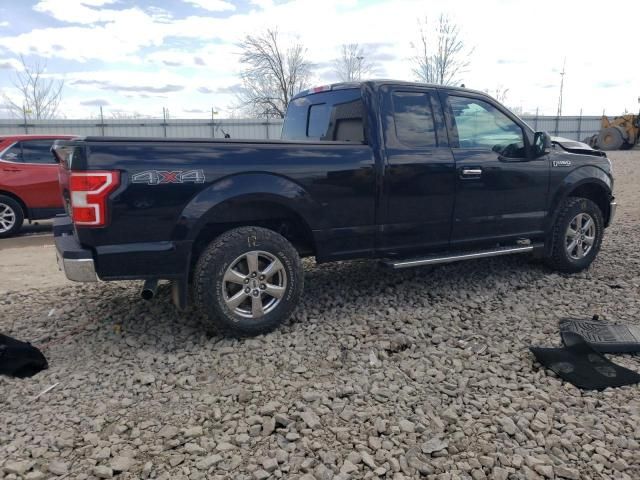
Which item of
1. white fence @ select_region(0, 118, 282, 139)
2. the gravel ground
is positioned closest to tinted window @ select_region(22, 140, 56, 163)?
the gravel ground

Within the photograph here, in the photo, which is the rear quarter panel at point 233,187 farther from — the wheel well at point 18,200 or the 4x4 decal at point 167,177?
the wheel well at point 18,200

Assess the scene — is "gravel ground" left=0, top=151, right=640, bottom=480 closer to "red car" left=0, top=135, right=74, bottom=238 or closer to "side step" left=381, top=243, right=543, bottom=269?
"side step" left=381, top=243, right=543, bottom=269

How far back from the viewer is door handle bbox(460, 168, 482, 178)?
4.71m

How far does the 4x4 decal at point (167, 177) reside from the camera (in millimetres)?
3484

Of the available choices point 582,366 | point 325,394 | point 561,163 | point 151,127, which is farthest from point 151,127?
point 582,366

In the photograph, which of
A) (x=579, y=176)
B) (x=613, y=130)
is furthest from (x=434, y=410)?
(x=613, y=130)

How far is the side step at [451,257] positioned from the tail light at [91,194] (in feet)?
7.50

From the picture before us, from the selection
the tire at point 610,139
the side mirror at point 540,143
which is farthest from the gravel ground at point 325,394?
the tire at point 610,139

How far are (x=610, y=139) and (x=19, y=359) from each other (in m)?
31.0

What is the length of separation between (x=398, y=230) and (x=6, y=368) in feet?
10.3

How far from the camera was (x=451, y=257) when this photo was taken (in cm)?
473

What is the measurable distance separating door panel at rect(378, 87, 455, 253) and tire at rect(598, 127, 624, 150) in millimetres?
27750

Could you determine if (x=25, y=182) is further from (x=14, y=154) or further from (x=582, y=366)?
(x=582, y=366)

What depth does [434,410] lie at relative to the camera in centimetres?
304
